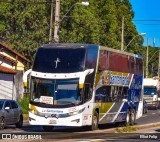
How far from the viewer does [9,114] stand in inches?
1284

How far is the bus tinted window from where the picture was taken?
2898cm

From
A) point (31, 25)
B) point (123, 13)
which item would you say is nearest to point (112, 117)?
point (31, 25)

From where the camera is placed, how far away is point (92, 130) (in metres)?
31.1

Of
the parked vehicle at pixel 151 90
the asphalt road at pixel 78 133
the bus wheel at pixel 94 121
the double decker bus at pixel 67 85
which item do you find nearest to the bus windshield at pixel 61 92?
the double decker bus at pixel 67 85

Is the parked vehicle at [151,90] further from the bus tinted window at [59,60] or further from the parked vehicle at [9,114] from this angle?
the bus tinted window at [59,60]

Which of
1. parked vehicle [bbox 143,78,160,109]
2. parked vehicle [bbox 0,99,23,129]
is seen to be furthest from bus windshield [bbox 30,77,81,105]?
parked vehicle [bbox 143,78,160,109]

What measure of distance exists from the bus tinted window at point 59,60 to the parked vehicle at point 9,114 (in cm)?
383

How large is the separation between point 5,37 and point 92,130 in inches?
1488

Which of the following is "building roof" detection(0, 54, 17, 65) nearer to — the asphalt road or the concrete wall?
the concrete wall

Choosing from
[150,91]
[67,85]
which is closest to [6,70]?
[150,91]

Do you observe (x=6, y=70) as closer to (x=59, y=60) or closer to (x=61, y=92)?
(x=59, y=60)

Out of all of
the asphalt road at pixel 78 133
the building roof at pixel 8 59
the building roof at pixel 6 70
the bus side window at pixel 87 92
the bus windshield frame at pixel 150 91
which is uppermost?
the building roof at pixel 8 59

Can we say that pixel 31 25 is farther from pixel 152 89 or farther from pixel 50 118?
pixel 50 118

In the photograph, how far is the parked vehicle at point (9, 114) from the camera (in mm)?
31952
